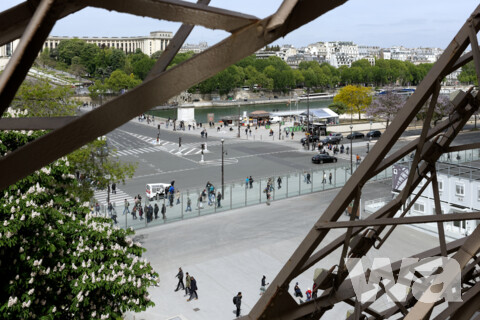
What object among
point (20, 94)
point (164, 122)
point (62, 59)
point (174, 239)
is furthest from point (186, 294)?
point (62, 59)

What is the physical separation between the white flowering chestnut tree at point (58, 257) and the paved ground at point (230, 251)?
4586 millimetres

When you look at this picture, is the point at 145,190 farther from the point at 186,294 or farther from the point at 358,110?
the point at 358,110

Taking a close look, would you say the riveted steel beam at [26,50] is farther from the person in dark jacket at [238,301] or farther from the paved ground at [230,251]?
the person in dark jacket at [238,301]

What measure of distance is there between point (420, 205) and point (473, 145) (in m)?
20.2

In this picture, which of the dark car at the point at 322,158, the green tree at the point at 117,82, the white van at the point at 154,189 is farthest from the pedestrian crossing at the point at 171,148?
the green tree at the point at 117,82

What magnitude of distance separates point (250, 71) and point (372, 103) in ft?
204

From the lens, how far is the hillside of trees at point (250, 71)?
10862 cm

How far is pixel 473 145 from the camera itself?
4.25 meters

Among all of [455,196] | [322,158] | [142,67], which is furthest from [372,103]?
[142,67]

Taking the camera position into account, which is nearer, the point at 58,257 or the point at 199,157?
the point at 58,257

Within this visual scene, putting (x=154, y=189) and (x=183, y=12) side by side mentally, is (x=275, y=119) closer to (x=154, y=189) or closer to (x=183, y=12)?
(x=154, y=189)

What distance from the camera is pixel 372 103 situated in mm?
57375

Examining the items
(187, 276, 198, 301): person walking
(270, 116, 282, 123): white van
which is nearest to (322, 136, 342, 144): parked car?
(270, 116, 282, 123): white van

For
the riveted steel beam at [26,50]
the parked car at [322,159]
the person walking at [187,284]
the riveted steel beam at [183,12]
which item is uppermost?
the riveted steel beam at [183,12]
